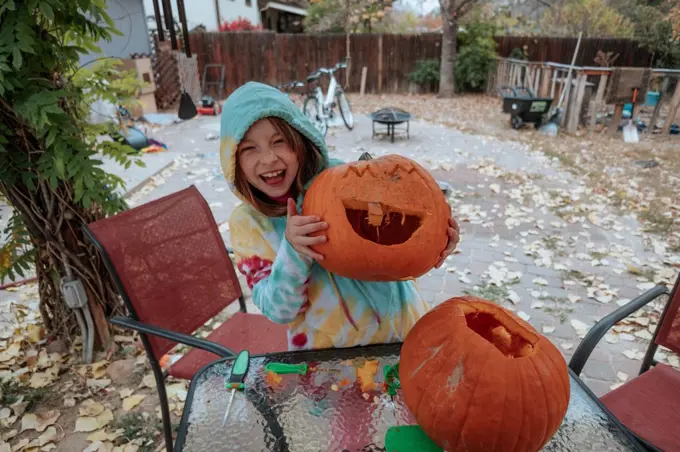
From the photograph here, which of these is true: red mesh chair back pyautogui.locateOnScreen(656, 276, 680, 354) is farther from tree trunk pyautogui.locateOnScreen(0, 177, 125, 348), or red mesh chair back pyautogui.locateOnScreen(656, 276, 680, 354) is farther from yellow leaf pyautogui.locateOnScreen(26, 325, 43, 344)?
yellow leaf pyautogui.locateOnScreen(26, 325, 43, 344)

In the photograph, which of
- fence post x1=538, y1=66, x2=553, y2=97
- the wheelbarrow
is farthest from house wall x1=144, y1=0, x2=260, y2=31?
fence post x1=538, y1=66, x2=553, y2=97

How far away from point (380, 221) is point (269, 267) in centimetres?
52

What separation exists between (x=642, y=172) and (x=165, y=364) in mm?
7284

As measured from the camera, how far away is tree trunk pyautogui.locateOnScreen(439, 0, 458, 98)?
1413 cm

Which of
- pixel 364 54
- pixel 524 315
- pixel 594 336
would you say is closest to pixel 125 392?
pixel 594 336

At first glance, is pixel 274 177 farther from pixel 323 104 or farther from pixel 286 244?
pixel 323 104

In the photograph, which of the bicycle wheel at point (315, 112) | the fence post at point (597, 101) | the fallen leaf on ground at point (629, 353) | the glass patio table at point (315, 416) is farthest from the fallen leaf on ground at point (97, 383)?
the fence post at point (597, 101)

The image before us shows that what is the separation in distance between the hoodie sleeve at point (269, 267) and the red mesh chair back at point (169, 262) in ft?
2.00

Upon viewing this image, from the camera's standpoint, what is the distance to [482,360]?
922 millimetres

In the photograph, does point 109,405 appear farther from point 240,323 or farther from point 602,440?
point 602,440

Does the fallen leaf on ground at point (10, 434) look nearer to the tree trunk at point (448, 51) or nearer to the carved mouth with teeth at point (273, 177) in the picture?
the carved mouth with teeth at point (273, 177)

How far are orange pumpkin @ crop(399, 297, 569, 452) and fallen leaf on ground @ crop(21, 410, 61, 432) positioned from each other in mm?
2267

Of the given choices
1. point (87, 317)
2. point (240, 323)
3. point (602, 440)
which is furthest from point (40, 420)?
point (602, 440)

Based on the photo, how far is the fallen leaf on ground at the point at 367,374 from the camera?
1.29 meters
